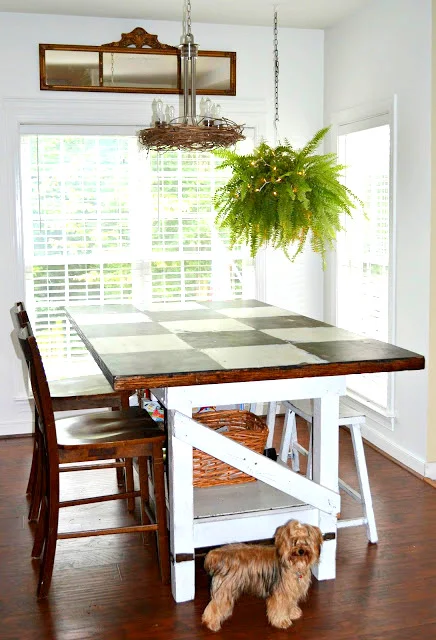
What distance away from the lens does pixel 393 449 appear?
4.38m

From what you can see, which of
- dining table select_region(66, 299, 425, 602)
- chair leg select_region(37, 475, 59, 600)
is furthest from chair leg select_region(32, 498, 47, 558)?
dining table select_region(66, 299, 425, 602)

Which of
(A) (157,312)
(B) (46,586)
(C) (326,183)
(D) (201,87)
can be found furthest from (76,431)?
(D) (201,87)

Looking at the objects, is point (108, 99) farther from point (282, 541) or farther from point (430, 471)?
point (282, 541)

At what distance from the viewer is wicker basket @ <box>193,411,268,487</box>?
9.80ft

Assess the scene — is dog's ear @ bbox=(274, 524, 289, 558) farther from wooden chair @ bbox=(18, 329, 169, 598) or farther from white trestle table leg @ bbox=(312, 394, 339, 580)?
wooden chair @ bbox=(18, 329, 169, 598)

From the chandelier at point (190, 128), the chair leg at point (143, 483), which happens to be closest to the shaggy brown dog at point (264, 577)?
the chair leg at point (143, 483)

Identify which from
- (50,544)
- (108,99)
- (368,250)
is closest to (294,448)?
(50,544)

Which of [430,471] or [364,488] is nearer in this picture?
[364,488]

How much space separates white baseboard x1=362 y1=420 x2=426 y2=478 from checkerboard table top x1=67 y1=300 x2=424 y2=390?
104 cm

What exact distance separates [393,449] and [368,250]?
3.86 feet

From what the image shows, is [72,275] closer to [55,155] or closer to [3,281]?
[3,281]

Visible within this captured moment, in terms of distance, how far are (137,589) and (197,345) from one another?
0.92m

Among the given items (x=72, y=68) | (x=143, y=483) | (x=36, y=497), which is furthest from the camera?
(x=72, y=68)

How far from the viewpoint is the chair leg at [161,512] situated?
9.43ft
